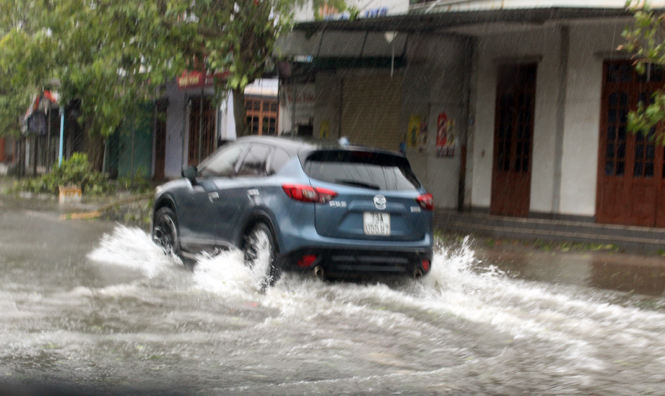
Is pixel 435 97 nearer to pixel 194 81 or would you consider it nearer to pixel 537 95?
pixel 537 95

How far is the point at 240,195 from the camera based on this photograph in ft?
25.9

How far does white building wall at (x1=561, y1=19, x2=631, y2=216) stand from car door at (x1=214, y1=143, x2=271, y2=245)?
872cm

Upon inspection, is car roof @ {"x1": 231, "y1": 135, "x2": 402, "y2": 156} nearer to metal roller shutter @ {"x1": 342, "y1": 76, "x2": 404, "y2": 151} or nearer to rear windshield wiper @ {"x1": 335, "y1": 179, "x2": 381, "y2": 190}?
rear windshield wiper @ {"x1": 335, "y1": 179, "x2": 381, "y2": 190}

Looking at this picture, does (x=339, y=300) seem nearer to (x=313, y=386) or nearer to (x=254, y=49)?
(x=313, y=386)

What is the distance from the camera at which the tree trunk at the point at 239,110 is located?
48.3 ft

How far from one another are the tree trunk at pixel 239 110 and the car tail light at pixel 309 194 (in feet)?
25.0

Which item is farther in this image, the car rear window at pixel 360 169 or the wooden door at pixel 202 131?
the wooden door at pixel 202 131

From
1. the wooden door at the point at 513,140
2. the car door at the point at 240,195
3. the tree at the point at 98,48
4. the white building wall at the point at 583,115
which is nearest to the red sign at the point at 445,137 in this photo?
the wooden door at the point at 513,140

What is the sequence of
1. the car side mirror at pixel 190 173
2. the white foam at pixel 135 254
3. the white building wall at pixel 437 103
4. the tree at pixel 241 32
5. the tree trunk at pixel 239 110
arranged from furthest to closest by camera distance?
the white building wall at pixel 437 103 → the tree trunk at pixel 239 110 → the tree at pixel 241 32 → the white foam at pixel 135 254 → the car side mirror at pixel 190 173

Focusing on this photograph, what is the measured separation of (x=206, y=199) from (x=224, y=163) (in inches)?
17.7

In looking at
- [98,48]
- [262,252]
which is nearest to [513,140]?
[98,48]

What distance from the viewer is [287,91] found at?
23828mm

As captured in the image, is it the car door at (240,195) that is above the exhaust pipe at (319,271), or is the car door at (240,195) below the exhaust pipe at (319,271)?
above

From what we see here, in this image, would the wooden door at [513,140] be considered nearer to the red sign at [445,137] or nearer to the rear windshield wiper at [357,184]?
the red sign at [445,137]
